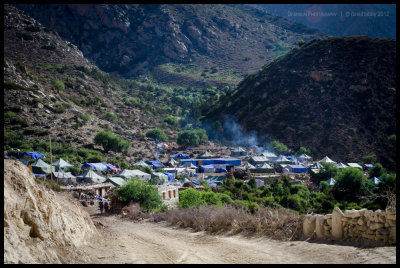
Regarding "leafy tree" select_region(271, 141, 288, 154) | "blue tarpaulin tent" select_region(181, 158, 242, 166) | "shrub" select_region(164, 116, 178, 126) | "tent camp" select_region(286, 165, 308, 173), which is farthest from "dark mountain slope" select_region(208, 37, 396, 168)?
"blue tarpaulin tent" select_region(181, 158, 242, 166)

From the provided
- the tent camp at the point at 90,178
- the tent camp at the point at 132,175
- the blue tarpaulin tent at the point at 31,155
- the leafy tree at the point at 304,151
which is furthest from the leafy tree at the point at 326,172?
the blue tarpaulin tent at the point at 31,155

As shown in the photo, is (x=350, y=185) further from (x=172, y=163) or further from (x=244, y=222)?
(x=244, y=222)

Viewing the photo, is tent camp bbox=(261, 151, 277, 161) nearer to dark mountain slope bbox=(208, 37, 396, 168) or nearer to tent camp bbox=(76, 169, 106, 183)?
dark mountain slope bbox=(208, 37, 396, 168)

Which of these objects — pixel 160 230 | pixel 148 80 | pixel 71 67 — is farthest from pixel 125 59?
pixel 160 230

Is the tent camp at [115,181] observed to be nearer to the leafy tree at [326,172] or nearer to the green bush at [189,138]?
the leafy tree at [326,172]
